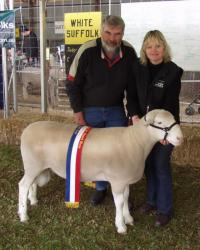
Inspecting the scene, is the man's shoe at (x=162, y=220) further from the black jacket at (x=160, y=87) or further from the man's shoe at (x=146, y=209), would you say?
the black jacket at (x=160, y=87)

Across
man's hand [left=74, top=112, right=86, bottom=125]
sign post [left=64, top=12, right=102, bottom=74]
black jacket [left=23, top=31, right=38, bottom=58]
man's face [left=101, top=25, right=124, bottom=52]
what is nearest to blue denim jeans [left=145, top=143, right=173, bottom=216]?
man's hand [left=74, top=112, right=86, bottom=125]

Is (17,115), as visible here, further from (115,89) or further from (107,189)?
(115,89)

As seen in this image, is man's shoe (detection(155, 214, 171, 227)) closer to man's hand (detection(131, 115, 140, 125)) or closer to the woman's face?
man's hand (detection(131, 115, 140, 125))

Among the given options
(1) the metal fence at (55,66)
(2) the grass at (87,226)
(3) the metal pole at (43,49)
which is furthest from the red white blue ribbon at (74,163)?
(3) the metal pole at (43,49)

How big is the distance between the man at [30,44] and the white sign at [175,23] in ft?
7.77

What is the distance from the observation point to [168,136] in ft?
11.9

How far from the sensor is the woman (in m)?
3.85

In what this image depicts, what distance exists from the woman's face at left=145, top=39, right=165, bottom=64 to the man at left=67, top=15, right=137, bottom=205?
1.20ft

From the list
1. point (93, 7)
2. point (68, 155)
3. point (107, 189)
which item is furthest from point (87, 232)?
point (93, 7)

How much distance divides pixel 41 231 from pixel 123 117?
1449 millimetres

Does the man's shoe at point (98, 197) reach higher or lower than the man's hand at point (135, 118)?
lower

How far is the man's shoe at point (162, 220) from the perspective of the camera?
4129 millimetres

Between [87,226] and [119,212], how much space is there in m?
0.39

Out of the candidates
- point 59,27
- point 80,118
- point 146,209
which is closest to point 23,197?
point 80,118
